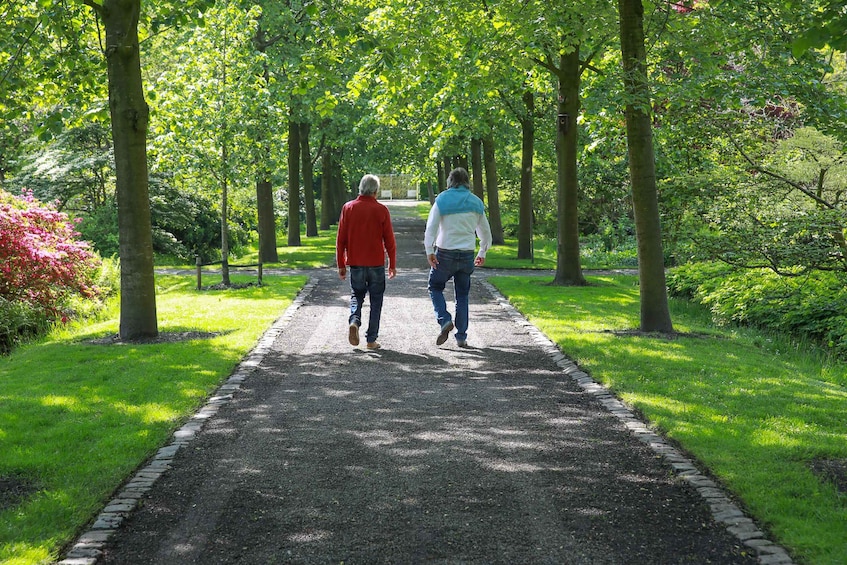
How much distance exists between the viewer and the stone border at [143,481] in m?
4.62

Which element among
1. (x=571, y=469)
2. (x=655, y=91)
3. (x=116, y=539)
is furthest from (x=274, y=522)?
(x=655, y=91)

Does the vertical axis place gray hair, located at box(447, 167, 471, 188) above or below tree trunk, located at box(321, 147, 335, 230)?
below

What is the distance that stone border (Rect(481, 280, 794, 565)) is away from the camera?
179 inches

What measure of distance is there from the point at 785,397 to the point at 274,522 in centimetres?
504

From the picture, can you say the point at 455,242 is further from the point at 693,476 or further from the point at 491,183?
the point at 491,183

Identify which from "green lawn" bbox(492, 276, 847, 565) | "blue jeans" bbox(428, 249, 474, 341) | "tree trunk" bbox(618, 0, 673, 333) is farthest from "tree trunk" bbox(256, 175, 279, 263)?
"tree trunk" bbox(618, 0, 673, 333)

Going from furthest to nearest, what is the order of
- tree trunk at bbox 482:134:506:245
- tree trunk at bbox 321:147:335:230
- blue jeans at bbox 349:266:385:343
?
tree trunk at bbox 321:147:335:230 < tree trunk at bbox 482:134:506:245 < blue jeans at bbox 349:266:385:343

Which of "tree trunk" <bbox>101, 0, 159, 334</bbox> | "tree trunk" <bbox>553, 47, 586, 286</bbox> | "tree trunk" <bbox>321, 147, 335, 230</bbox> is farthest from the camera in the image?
"tree trunk" <bbox>321, 147, 335, 230</bbox>

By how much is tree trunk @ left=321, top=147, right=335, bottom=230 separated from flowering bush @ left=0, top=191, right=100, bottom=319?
89.4ft

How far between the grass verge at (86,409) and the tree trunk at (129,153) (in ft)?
2.40

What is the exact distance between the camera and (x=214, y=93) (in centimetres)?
1862

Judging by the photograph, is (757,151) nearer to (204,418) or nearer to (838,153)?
(838,153)

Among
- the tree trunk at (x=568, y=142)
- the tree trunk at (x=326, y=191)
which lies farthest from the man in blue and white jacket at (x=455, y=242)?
the tree trunk at (x=326, y=191)

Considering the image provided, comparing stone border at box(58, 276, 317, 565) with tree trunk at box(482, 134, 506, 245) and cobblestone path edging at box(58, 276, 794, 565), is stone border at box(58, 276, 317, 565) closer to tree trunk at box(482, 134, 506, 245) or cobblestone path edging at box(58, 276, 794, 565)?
cobblestone path edging at box(58, 276, 794, 565)
